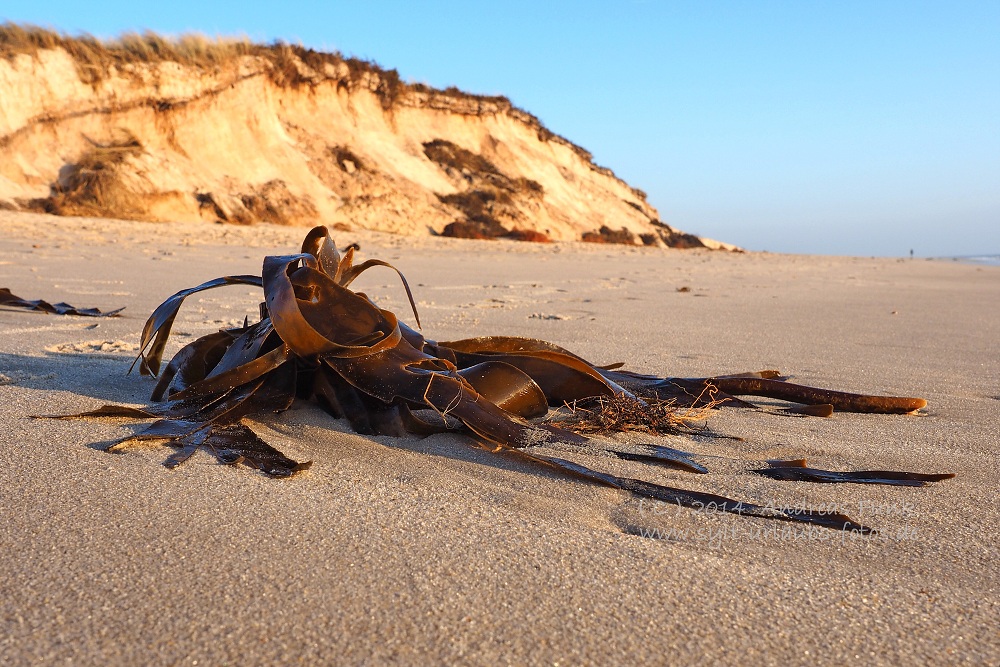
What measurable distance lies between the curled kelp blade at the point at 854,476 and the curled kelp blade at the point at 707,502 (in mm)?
188

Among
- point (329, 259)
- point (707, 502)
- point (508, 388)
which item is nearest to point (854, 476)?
point (707, 502)

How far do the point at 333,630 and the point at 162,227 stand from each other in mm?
11317

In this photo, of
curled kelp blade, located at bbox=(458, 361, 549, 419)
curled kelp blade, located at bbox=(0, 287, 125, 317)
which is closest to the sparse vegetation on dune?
curled kelp blade, located at bbox=(0, 287, 125, 317)

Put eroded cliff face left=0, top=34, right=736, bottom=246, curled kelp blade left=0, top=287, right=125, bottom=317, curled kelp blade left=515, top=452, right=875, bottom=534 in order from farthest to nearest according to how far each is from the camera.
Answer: eroded cliff face left=0, top=34, right=736, bottom=246, curled kelp blade left=0, top=287, right=125, bottom=317, curled kelp blade left=515, top=452, right=875, bottom=534

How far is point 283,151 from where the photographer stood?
1703cm

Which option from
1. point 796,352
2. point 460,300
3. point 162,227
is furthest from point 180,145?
point 796,352

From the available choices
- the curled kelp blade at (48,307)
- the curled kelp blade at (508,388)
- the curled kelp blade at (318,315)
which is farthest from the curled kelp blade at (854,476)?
the curled kelp blade at (48,307)

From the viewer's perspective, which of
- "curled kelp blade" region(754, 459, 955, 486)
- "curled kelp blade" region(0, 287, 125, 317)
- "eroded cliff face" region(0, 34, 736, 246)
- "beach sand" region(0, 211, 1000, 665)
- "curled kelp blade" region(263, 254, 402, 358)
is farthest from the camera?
"eroded cliff face" region(0, 34, 736, 246)

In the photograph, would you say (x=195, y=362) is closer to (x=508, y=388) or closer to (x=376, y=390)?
(x=376, y=390)

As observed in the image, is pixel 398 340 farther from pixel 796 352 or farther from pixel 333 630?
pixel 796 352

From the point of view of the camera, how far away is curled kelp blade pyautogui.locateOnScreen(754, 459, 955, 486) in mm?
1593

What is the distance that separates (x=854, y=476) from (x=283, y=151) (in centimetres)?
1684

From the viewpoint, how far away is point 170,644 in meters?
0.93

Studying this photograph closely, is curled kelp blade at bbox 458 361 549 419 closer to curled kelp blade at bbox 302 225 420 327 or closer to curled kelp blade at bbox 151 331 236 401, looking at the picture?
curled kelp blade at bbox 302 225 420 327
